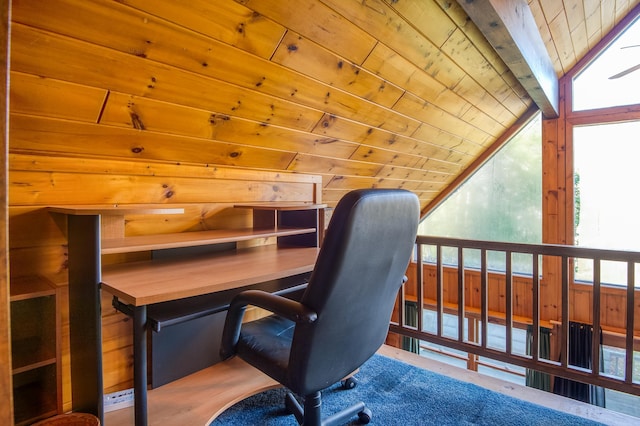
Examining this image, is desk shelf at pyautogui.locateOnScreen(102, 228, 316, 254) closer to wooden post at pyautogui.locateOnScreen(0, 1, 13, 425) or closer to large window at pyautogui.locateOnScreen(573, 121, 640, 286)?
wooden post at pyautogui.locateOnScreen(0, 1, 13, 425)

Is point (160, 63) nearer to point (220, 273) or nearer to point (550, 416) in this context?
point (220, 273)

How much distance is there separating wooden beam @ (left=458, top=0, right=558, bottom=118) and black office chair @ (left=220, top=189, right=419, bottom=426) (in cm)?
114

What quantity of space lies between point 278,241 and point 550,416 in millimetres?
1780

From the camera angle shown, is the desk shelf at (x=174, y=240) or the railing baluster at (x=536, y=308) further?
the railing baluster at (x=536, y=308)

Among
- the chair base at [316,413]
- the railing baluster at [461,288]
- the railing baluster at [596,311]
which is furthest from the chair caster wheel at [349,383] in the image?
the railing baluster at [596,311]

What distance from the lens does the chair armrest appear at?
99cm

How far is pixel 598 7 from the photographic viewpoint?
2.83m

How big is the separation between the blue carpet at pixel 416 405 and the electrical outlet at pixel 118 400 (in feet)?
1.36

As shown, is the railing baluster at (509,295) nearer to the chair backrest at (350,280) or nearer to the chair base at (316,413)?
the chair base at (316,413)

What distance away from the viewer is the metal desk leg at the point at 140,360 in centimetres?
115

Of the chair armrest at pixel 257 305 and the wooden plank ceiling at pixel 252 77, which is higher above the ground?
the wooden plank ceiling at pixel 252 77

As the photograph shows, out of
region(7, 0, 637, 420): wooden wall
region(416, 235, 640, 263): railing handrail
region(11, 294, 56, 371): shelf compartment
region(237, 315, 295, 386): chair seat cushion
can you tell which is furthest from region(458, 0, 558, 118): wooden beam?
region(11, 294, 56, 371): shelf compartment

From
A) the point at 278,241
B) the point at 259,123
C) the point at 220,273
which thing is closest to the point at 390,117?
the point at 259,123

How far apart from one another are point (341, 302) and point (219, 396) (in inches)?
42.7
